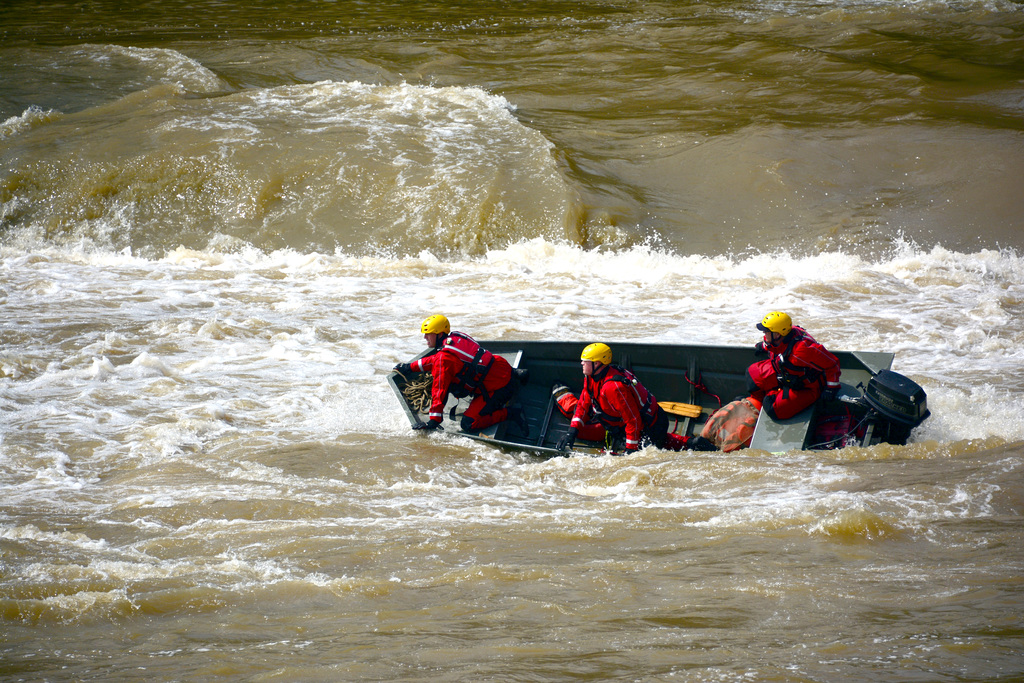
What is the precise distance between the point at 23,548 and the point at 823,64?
18817 mm

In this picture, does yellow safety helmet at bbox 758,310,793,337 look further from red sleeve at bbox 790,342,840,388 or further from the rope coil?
the rope coil

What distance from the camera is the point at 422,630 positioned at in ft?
13.4

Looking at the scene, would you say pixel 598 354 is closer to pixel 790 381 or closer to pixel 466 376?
pixel 466 376

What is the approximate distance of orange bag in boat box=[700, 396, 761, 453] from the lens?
268 inches

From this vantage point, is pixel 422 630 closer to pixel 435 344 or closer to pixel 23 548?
pixel 23 548

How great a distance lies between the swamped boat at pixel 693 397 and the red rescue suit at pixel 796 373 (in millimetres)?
110

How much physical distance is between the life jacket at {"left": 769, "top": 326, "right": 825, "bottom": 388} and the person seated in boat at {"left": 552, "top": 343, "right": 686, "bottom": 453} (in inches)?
39.2

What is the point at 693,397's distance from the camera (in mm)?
7559

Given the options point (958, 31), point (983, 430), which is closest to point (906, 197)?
point (983, 430)

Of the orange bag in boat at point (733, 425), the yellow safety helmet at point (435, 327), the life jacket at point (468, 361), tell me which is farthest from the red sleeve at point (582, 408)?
the yellow safety helmet at point (435, 327)

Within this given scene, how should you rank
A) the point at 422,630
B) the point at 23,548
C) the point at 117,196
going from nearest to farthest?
the point at 422,630 < the point at 23,548 < the point at 117,196

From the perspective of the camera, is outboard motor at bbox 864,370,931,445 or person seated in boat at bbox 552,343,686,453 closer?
outboard motor at bbox 864,370,931,445

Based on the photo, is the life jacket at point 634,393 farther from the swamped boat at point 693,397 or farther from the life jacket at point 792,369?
the life jacket at point 792,369

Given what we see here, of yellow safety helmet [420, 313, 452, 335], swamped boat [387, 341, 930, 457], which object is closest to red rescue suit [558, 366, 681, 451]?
swamped boat [387, 341, 930, 457]
